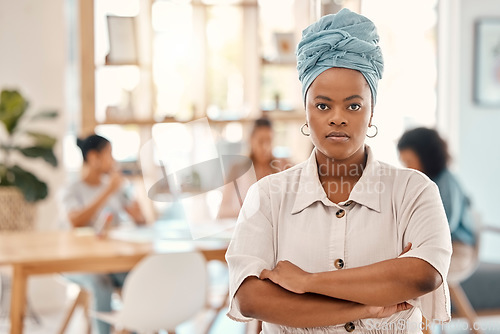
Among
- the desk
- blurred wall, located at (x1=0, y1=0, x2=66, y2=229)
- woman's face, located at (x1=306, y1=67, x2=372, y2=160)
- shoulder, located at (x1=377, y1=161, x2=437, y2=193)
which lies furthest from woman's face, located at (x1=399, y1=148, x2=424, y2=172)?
blurred wall, located at (x1=0, y1=0, x2=66, y2=229)

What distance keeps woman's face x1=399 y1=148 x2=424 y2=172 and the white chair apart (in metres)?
1.31

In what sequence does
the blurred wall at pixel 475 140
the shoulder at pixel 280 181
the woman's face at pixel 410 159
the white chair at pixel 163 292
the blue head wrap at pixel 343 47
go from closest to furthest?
1. the blue head wrap at pixel 343 47
2. the shoulder at pixel 280 181
3. the woman's face at pixel 410 159
4. the white chair at pixel 163 292
5. the blurred wall at pixel 475 140

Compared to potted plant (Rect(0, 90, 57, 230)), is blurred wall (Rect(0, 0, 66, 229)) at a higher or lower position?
higher

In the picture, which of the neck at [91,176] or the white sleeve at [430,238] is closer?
the white sleeve at [430,238]

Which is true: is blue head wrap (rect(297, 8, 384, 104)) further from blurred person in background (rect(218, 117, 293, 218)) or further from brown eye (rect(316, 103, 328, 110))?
blurred person in background (rect(218, 117, 293, 218))

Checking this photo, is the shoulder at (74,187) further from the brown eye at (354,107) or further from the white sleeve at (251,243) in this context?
the brown eye at (354,107)

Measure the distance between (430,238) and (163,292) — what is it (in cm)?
158

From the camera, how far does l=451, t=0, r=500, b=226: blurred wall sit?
4.19 meters

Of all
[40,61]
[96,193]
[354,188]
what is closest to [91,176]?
[96,193]

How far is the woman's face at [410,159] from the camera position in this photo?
1148 mm

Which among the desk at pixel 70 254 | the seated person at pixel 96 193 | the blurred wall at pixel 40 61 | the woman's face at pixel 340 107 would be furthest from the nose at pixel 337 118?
the blurred wall at pixel 40 61

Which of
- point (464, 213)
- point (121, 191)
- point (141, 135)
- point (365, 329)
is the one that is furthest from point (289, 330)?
point (141, 135)

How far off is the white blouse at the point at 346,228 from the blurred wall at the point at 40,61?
3.14 meters

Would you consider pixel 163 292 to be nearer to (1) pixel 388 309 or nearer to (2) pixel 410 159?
(2) pixel 410 159
